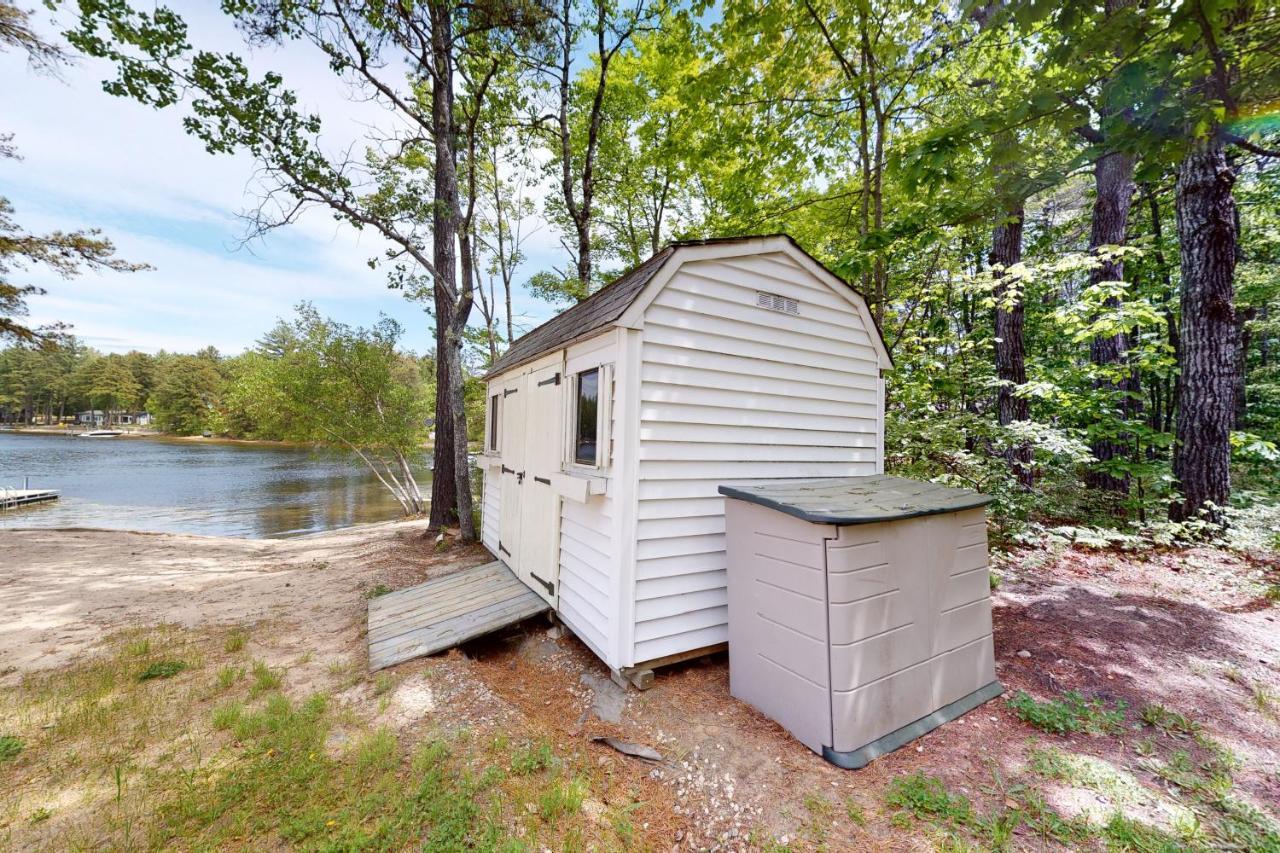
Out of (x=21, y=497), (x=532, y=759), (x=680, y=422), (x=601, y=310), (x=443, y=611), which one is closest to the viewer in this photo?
(x=532, y=759)

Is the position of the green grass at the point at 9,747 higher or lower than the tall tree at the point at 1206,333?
lower

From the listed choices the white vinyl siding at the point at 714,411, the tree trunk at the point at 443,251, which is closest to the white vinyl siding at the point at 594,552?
the white vinyl siding at the point at 714,411

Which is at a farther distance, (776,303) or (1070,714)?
(776,303)

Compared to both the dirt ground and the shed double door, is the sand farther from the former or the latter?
the shed double door

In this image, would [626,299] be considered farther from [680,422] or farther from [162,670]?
[162,670]

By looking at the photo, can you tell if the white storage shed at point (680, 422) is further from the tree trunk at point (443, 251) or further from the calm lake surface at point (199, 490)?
the calm lake surface at point (199, 490)

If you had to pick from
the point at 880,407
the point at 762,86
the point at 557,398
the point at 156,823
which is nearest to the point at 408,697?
the point at 156,823

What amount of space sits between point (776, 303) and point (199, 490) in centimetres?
2416

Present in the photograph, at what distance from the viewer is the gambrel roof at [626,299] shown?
3246 mm

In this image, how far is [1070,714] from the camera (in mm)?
2715

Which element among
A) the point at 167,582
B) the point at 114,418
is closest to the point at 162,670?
the point at 167,582

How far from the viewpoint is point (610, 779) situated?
2375 millimetres

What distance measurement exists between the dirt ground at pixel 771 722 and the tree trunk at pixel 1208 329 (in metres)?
0.98

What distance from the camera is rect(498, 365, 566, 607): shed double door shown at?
4.07 meters
